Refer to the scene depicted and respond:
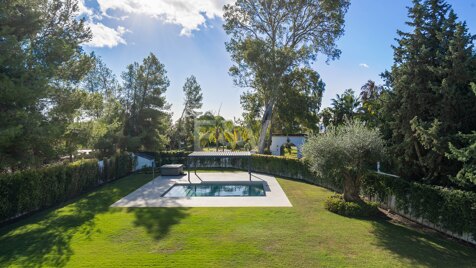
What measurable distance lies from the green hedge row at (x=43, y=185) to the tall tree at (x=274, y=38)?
15.8 meters

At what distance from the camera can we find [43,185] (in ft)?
43.0

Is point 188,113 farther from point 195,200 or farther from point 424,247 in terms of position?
point 424,247

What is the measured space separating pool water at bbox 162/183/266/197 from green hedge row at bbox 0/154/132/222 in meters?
4.92

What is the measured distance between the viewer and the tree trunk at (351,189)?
13.0 metres

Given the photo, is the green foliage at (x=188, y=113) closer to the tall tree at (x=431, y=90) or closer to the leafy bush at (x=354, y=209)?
the leafy bush at (x=354, y=209)

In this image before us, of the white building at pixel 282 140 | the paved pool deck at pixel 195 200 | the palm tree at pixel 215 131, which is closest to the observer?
the paved pool deck at pixel 195 200

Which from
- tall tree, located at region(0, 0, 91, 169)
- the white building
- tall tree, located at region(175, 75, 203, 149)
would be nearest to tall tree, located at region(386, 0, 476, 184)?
tall tree, located at region(0, 0, 91, 169)

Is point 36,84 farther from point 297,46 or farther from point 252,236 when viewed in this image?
point 297,46

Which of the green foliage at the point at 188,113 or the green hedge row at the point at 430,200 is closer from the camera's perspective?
the green hedge row at the point at 430,200

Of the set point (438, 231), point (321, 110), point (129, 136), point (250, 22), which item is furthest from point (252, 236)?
point (321, 110)

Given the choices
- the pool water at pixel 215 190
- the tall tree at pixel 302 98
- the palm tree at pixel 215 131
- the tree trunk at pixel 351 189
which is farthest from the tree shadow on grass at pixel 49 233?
the palm tree at pixel 215 131

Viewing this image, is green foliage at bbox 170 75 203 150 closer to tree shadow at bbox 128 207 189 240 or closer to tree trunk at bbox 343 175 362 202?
tree shadow at bbox 128 207 189 240

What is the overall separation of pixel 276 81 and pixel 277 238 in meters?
19.4

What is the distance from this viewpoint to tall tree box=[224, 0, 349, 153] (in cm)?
2669
